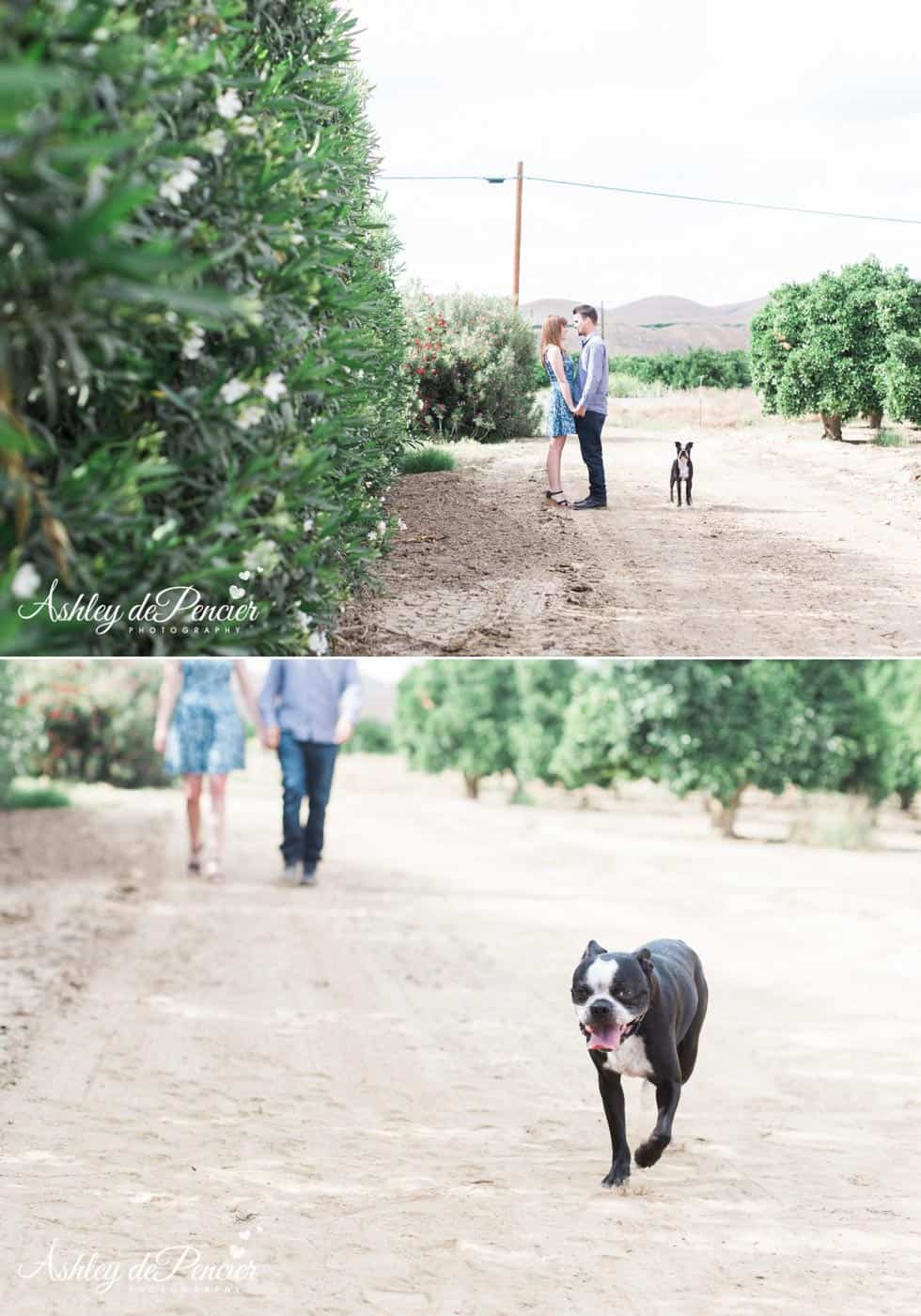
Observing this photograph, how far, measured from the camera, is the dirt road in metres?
3.54

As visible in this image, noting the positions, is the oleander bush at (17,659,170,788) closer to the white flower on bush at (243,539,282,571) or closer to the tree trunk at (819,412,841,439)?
the tree trunk at (819,412,841,439)

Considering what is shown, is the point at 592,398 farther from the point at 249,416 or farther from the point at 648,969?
the point at 648,969

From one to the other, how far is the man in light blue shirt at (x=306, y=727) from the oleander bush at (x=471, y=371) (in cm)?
388

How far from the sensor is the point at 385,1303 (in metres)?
3.38

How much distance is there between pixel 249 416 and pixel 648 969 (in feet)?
5.42

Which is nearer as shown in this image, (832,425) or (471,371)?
(471,371)

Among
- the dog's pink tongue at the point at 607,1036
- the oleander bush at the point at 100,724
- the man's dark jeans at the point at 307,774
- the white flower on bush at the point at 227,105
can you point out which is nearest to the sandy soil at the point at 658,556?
the man's dark jeans at the point at 307,774

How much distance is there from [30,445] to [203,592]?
1.50 m

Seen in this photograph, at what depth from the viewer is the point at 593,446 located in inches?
344

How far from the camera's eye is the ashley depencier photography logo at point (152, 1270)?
→ 347cm

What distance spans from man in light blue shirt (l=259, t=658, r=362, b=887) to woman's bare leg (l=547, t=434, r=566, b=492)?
247 centimetres

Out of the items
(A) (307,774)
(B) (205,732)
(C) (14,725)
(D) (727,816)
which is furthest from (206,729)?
(D) (727,816)

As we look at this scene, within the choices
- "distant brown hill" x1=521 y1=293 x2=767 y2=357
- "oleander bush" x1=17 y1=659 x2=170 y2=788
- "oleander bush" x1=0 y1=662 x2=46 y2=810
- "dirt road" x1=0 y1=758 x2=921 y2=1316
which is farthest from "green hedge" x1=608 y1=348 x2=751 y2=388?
"oleander bush" x1=17 y1=659 x2=170 y2=788

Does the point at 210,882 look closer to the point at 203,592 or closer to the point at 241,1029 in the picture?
the point at 241,1029
